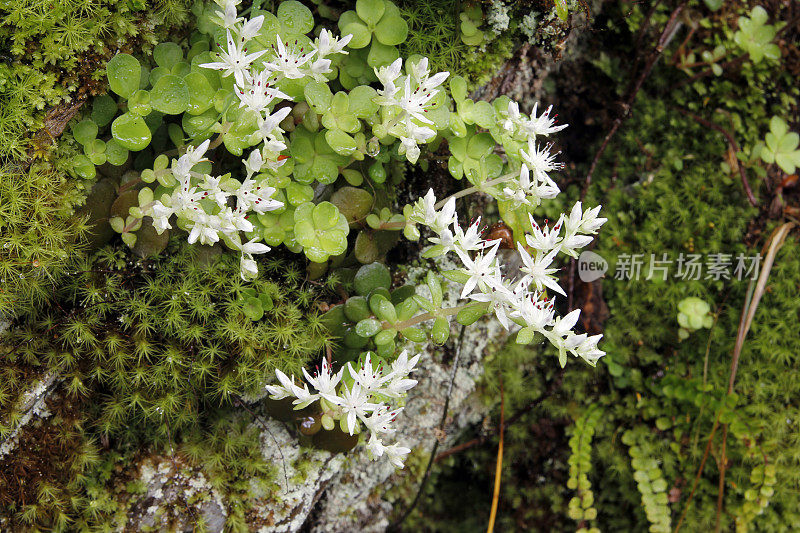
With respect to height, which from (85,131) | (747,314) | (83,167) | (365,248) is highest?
(85,131)

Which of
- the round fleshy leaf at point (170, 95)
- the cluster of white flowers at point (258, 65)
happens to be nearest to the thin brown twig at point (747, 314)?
the cluster of white flowers at point (258, 65)

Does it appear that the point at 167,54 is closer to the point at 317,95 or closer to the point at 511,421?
the point at 317,95

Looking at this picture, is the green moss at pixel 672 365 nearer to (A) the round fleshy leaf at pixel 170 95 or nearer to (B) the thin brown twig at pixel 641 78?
(B) the thin brown twig at pixel 641 78

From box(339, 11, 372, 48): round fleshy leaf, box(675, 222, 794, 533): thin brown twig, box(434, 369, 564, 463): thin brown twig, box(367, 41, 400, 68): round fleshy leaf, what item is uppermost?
box(339, 11, 372, 48): round fleshy leaf

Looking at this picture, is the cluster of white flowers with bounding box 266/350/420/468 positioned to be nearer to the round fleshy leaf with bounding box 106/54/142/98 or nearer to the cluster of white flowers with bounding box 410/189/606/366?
the cluster of white flowers with bounding box 410/189/606/366

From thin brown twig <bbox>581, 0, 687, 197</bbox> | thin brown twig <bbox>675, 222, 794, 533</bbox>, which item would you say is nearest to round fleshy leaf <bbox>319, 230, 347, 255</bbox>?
thin brown twig <bbox>581, 0, 687, 197</bbox>

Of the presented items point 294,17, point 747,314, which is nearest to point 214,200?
point 294,17

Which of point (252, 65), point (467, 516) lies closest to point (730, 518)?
point (467, 516)
